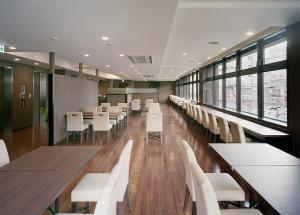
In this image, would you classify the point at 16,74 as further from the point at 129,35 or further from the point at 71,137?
the point at 129,35

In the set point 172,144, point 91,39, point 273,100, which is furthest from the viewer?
point 172,144

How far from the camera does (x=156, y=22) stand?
345 centimetres

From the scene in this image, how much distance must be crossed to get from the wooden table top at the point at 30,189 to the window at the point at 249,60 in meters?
5.39

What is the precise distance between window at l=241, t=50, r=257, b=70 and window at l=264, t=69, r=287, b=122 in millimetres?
706

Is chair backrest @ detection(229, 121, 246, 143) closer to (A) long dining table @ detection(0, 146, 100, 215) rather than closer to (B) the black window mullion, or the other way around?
(B) the black window mullion

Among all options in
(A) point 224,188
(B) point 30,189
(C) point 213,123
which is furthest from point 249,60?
(B) point 30,189

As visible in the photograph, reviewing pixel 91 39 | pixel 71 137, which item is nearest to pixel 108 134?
pixel 71 137

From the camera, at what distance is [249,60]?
6000 millimetres

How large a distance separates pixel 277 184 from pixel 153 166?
2846 mm

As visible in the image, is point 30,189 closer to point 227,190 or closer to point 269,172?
point 227,190

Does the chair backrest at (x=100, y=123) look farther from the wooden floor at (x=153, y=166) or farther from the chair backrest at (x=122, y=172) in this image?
the chair backrest at (x=122, y=172)

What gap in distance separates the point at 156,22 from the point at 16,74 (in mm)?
6956

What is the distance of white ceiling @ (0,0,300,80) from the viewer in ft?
9.43

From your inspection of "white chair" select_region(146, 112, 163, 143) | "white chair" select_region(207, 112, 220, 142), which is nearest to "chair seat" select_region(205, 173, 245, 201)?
"white chair" select_region(207, 112, 220, 142)
